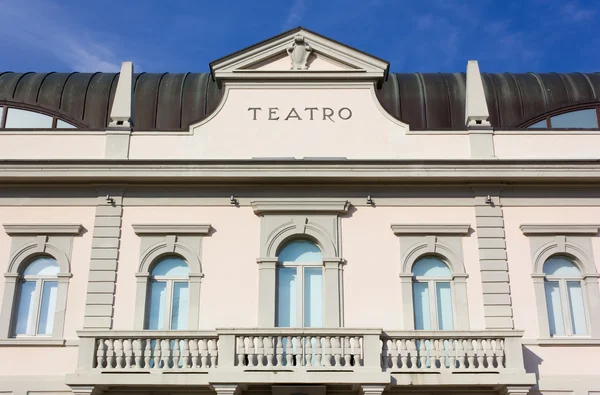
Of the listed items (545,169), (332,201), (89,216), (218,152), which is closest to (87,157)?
(89,216)

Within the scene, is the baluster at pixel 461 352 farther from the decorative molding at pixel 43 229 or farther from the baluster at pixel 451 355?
the decorative molding at pixel 43 229

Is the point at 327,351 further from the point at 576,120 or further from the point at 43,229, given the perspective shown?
the point at 576,120

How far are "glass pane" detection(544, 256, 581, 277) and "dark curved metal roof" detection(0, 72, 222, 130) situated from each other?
32.3 feet

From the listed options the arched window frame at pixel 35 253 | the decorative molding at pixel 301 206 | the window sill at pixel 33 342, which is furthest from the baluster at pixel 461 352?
the arched window frame at pixel 35 253

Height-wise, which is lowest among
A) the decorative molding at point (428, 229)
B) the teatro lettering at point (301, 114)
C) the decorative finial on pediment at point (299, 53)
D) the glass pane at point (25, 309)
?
the glass pane at point (25, 309)

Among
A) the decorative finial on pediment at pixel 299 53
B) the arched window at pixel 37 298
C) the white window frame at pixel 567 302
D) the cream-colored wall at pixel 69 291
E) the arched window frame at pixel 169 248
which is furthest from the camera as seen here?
the decorative finial on pediment at pixel 299 53

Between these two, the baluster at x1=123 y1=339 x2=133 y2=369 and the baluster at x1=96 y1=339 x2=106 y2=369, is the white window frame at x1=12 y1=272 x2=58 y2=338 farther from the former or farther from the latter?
the baluster at x1=123 y1=339 x2=133 y2=369

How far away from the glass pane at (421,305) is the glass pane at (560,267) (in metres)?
2.95

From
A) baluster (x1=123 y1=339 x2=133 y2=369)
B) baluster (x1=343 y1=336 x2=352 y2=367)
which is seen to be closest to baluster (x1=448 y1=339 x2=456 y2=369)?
baluster (x1=343 y1=336 x2=352 y2=367)

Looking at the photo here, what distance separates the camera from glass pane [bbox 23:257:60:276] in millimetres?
19078

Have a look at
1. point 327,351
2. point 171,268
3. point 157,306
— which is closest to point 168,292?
point 157,306

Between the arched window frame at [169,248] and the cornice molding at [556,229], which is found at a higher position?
the cornice molding at [556,229]

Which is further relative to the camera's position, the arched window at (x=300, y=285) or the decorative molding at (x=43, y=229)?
the decorative molding at (x=43, y=229)

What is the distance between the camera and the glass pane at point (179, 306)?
729 inches
